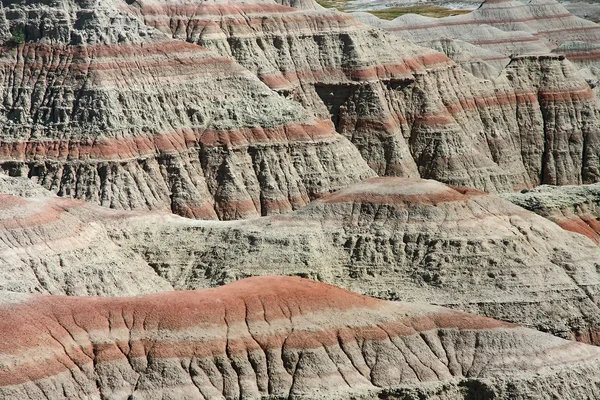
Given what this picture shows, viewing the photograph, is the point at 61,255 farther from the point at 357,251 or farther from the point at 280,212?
the point at 280,212

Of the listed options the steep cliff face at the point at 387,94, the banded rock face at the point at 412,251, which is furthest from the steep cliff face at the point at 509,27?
the banded rock face at the point at 412,251

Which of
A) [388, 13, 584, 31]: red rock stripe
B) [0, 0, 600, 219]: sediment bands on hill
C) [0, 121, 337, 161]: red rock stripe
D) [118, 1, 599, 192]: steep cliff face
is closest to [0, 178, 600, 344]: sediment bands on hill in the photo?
[0, 121, 337, 161]: red rock stripe

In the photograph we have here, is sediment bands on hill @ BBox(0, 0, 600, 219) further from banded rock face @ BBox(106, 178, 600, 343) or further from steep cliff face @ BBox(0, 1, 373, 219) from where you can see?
banded rock face @ BBox(106, 178, 600, 343)

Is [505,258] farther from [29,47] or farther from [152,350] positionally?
[29,47]

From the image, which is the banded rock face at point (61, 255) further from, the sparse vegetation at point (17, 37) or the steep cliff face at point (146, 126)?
the sparse vegetation at point (17, 37)

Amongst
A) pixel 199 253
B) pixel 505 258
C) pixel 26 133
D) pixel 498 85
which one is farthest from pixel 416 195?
pixel 498 85

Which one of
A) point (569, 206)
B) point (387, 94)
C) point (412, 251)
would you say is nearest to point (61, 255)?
point (412, 251)
